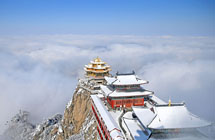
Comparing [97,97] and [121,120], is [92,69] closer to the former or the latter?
[97,97]

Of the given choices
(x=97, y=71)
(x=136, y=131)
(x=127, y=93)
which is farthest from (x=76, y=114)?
(x=136, y=131)

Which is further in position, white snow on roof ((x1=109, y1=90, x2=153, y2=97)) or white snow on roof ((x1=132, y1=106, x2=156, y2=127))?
white snow on roof ((x1=109, y1=90, x2=153, y2=97))

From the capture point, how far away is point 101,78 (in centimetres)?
5703

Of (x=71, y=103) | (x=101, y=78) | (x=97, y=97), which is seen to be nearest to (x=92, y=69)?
(x=101, y=78)

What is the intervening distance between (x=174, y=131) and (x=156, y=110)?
2.96 m

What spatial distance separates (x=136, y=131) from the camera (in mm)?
24422

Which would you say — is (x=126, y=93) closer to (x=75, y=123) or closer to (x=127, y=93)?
(x=127, y=93)

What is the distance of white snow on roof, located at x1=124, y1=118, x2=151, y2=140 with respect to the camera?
22812 mm

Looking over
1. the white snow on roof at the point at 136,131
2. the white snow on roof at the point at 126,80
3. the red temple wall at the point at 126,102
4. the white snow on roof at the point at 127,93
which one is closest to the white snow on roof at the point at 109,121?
the white snow on roof at the point at 136,131

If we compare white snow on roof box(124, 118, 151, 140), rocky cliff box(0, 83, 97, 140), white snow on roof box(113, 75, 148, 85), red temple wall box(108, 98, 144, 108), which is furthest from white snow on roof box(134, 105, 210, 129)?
rocky cliff box(0, 83, 97, 140)

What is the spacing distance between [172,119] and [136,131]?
4726 millimetres

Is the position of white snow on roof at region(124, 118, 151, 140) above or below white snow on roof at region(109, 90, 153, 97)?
below

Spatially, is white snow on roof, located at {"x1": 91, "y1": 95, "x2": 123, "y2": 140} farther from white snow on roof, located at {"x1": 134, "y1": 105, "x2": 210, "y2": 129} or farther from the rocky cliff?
the rocky cliff

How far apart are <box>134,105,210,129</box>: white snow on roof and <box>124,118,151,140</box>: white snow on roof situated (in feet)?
4.90
